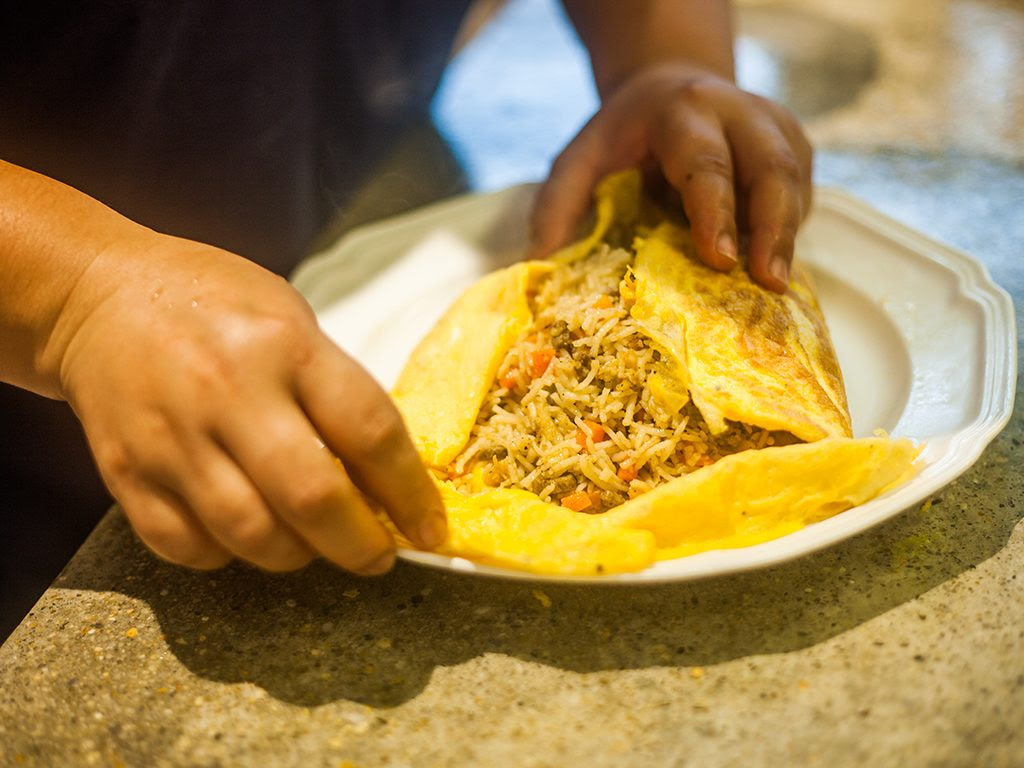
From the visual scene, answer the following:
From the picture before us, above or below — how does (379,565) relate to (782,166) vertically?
below

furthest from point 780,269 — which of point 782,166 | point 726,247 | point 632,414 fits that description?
point 632,414

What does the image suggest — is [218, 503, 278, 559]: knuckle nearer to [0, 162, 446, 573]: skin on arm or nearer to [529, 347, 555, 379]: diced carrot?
[0, 162, 446, 573]: skin on arm

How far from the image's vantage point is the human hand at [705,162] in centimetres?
165

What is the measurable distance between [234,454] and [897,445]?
0.95 meters

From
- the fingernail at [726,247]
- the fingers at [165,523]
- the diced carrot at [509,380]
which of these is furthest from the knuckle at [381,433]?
the fingernail at [726,247]

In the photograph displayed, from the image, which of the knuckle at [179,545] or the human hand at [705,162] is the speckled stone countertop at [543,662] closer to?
the knuckle at [179,545]

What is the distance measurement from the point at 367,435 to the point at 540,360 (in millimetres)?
579

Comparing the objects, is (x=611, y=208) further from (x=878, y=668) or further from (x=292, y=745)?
(x=292, y=745)

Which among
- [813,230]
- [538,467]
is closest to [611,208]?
[813,230]

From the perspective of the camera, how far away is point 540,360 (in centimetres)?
159

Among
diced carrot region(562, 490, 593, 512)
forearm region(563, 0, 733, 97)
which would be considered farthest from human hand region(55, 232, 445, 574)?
forearm region(563, 0, 733, 97)

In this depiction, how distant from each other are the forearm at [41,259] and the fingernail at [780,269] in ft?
3.60

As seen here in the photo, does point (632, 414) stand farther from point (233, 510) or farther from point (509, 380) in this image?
point (233, 510)

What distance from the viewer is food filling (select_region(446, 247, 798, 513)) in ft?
4.56
